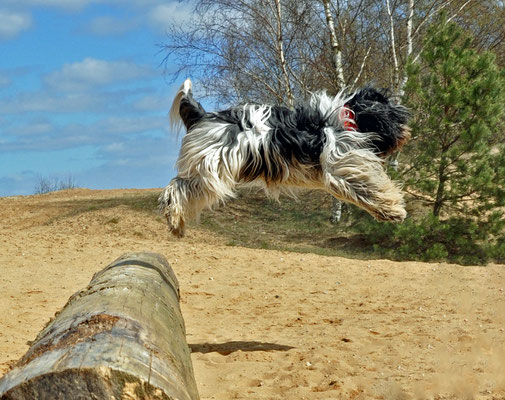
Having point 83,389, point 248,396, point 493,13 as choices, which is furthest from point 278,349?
point 493,13

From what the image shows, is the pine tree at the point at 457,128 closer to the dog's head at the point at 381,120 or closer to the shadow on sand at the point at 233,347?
the dog's head at the point at 381,120

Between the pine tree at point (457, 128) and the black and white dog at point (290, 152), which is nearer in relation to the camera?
the black and white dog at point (290, 152)

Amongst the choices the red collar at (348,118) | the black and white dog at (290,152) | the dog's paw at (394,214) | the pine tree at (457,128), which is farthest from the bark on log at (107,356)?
the pine tree at (457,128)

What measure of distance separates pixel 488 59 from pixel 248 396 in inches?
368

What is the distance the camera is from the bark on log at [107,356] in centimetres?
296

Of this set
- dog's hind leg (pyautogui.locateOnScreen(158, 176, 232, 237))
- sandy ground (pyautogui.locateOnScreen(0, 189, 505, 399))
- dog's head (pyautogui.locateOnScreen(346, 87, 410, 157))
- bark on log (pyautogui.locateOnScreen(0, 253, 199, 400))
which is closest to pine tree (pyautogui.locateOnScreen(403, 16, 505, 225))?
sandy ground (pyautogui.locateOnScreen(0, 189, 505, 399))

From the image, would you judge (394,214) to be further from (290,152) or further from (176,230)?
(176,230)

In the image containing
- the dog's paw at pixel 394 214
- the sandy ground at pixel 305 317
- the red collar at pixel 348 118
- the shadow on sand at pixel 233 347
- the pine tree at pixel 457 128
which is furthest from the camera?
the pine tree at pixel 457 128

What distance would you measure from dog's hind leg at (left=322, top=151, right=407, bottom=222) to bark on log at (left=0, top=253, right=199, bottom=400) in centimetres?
182

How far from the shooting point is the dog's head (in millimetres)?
5746

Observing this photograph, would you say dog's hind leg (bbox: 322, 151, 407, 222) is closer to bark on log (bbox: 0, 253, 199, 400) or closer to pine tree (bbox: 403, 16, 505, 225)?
bark on log (bbox: 0, 253, 199, 400)

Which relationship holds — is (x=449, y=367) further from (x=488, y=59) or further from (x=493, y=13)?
(x=493, y=13)

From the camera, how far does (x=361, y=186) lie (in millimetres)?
5492

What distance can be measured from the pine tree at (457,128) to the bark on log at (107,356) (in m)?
9.23
